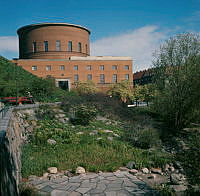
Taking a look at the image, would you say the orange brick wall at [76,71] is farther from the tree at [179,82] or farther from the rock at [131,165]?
the rock at [131,165]

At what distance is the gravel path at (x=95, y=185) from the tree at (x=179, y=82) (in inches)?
405

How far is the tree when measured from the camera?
559 inches

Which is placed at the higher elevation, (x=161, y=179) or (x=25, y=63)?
(x=25, y=63)

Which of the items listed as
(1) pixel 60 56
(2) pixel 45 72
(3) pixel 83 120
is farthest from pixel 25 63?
(3) pixel 83 120

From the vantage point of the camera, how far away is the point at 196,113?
14.1 meters

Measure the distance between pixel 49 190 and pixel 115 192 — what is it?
1.82m

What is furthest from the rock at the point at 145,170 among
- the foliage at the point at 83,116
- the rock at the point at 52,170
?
the foliage at the point at 83,116

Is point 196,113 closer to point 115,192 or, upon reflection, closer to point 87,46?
point 115,192

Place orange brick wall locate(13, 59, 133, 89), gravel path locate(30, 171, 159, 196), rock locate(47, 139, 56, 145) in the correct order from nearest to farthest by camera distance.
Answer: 1. gravel path locate(30, 171, 159, 196)
2. rock locate(47, 139, 56, 145)
3. orange brick wall locate(13, 59, 133, 89)

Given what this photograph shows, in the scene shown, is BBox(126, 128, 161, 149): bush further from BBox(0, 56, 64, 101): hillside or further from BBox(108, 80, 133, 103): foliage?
BBox(108, 80, 133, 103): foliage

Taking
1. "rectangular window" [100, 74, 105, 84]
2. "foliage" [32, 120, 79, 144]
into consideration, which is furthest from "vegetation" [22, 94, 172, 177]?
"rectangular window" [100, 74, 105, 84]

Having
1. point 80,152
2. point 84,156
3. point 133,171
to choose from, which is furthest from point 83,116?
point 133,171

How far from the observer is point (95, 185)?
214 inches

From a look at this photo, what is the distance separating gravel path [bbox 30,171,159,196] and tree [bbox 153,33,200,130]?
405 inches
